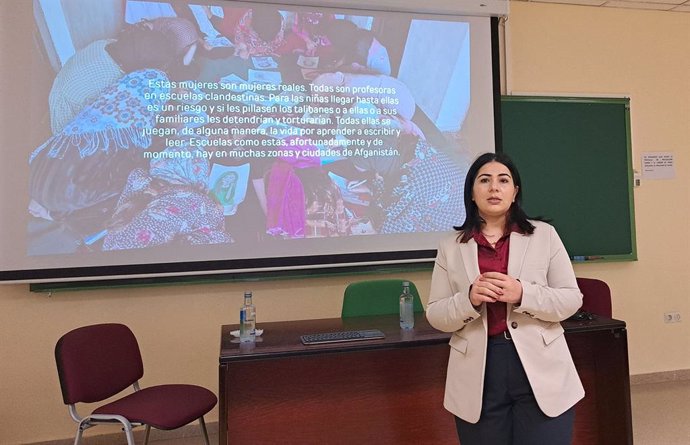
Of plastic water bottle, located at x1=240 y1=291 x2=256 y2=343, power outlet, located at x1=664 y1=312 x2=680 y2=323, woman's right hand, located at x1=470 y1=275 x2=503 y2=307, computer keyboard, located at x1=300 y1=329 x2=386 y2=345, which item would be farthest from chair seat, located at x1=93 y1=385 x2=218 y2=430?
power outlet, located at x1=664 y1=312 x2=680 y2=323

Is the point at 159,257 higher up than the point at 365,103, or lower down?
lower down

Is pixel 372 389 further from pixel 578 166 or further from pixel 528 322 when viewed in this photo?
pixel 578 166

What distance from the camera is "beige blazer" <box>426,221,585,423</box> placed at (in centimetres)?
135

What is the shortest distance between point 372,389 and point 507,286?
1132mm

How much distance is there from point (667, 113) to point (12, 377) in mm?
5143

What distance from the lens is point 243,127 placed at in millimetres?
2914

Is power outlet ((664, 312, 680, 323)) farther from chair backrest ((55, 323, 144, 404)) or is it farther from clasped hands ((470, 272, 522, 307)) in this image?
chair backrest ((55, 323, 144, 404))

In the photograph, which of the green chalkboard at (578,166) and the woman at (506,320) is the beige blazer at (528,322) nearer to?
the woman at (506,320)

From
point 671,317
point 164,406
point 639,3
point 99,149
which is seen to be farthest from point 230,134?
point 671,317

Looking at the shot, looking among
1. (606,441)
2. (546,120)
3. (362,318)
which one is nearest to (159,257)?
(362,318)

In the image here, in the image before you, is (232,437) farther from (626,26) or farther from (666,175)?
(626,26)

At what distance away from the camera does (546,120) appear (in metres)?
3.62

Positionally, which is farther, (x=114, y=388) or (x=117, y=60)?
(x=117, y=60)

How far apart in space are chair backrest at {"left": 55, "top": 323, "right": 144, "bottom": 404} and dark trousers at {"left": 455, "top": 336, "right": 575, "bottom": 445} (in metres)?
1.70
